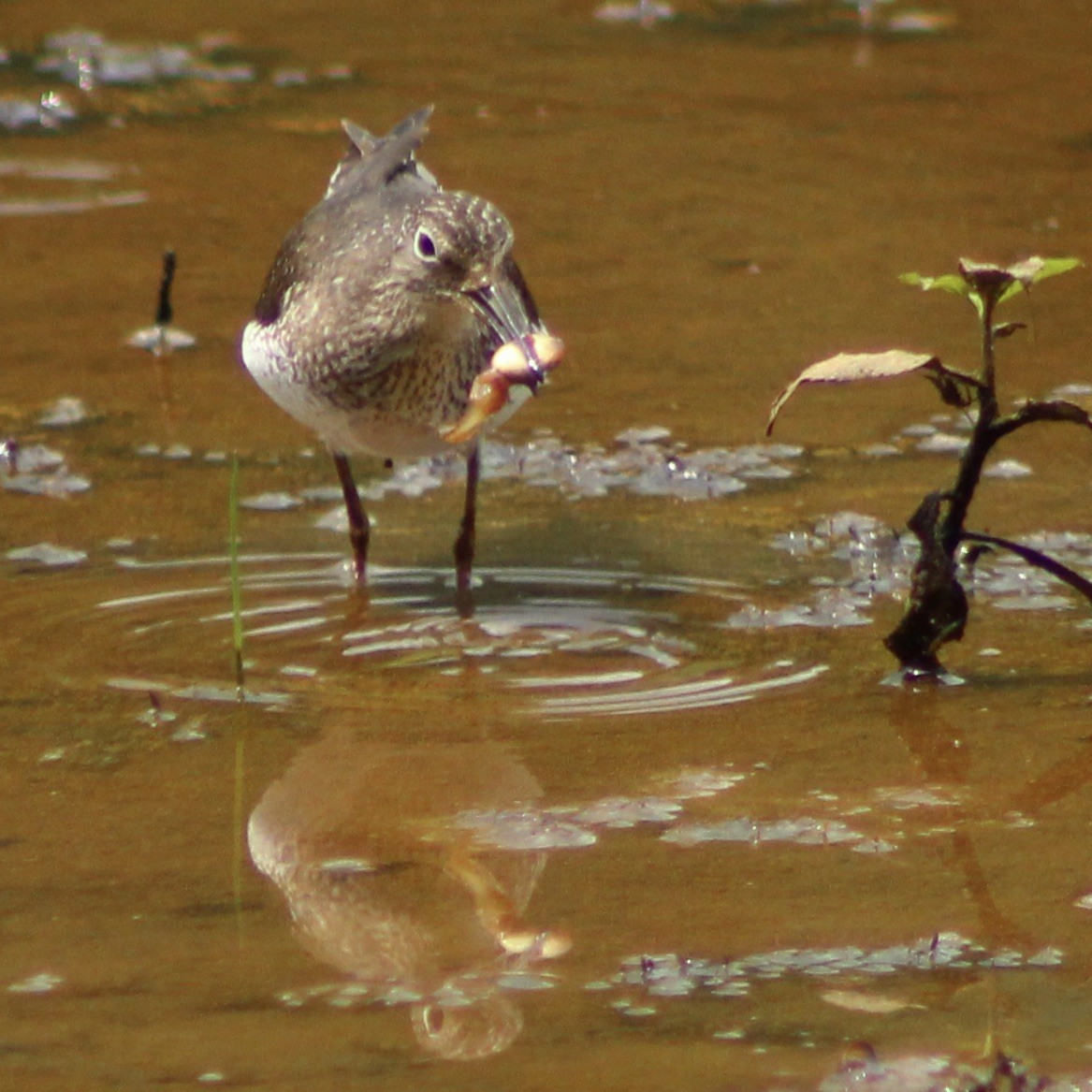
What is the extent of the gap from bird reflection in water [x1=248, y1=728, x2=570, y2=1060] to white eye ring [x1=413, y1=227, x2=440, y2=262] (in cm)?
139

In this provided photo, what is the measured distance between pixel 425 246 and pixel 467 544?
2.82 ft

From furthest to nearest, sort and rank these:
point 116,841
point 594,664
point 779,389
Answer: point 779,389 → point 594,664 → point 116,841

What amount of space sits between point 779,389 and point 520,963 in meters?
3.87

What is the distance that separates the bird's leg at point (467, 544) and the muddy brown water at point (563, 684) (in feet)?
0.31

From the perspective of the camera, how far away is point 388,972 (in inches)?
156

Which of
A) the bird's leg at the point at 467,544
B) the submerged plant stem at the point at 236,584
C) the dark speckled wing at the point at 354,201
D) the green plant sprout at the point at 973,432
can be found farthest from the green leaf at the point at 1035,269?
the dark speckled wing at the point at 354,201

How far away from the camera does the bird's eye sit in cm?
586

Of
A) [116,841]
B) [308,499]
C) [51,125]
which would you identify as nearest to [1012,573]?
[308,499]

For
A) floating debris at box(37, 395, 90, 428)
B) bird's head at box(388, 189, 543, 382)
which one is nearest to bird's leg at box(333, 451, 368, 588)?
bird's head at box(388, 189, 543, 382)

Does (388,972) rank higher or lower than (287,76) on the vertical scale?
lower

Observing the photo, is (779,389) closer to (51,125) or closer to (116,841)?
(116,841)

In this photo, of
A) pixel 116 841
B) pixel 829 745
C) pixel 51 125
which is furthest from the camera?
pixel 51 125

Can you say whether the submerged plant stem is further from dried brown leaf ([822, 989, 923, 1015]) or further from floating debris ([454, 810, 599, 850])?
dried brown leaf ([822, 989, 923, 1015])

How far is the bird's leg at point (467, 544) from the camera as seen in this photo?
20.2 feet
